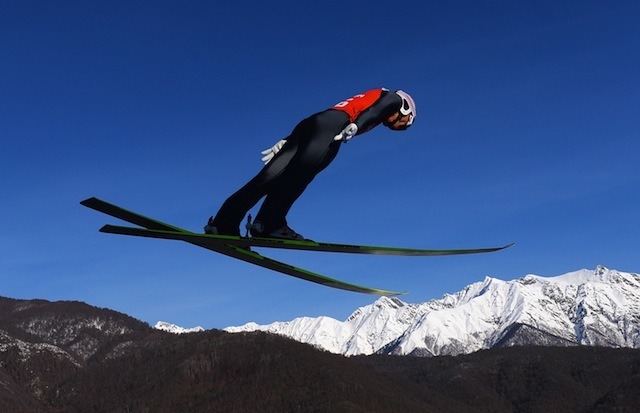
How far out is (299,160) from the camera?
9.81 m

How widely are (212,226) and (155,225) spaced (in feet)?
3.12

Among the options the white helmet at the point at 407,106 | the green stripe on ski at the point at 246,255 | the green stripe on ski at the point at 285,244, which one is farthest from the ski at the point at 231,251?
the white helmet at the point at 407,106

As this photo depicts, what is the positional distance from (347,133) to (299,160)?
0.82 metres

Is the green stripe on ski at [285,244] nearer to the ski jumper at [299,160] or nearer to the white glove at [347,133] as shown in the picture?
the ski jumper at [299,160]

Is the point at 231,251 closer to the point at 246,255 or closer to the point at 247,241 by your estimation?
the point at 246,255

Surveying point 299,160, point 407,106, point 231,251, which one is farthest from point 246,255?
point 407,106

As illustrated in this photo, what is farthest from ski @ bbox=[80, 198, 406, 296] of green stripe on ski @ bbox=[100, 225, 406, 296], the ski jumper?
the ski jumper

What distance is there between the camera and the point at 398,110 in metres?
10.5

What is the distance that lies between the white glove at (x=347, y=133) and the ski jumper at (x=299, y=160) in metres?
0.06

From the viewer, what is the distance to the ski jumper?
9812mm

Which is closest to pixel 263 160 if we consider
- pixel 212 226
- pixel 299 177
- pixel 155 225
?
pixel 299 177

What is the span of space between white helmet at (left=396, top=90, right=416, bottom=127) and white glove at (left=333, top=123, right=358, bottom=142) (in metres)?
1.04

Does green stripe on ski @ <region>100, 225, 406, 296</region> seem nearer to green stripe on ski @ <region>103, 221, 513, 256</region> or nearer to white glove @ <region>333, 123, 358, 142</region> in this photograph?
green stripe on ski @ <region>103, 221, 513, 256</region>

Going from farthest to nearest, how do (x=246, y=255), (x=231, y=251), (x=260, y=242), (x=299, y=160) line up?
1. (x=246, y=255)
2. (x=231, y=251)
3. (x=260, y=242)
4. (x=299, y=160)
